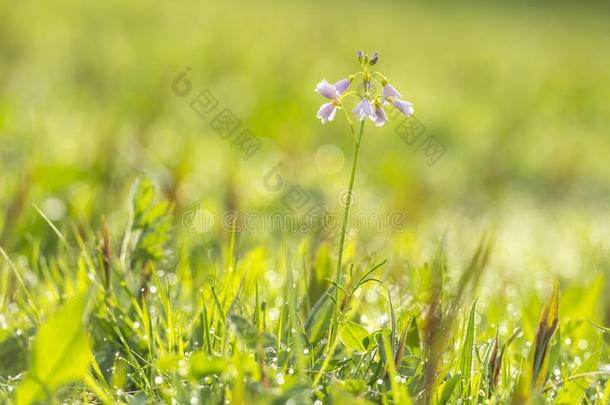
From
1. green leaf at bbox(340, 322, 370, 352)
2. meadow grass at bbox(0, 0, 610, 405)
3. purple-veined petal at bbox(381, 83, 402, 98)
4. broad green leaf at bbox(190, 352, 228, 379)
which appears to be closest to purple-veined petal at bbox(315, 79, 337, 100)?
purple-veined petal at bbox(381, 83, 402, 98)

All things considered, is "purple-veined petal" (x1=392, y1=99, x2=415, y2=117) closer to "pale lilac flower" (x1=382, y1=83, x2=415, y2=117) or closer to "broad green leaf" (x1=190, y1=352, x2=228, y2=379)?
"pale lilac flower" (x1=382, y1=83, x2=415, y2=117)

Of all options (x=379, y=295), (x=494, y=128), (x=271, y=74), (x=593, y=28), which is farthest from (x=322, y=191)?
(x=593, y=28)

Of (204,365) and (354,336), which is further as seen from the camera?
(354,336)

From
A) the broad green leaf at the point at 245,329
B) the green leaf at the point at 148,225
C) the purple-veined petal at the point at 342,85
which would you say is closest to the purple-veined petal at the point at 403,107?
the purple-veined petal at the point at 342,85

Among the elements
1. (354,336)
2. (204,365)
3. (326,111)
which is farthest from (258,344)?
(326,111)

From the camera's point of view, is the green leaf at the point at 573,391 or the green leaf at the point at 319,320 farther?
the green leaf at the point at 319,320

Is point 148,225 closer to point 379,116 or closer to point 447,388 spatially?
point 379,116

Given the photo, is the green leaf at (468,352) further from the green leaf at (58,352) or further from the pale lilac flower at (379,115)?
the green leaf at (58,352)
